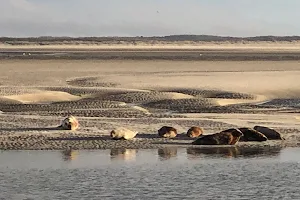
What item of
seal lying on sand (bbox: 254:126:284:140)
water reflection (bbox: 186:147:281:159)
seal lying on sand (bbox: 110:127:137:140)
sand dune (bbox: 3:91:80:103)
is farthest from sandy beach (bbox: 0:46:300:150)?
water reflection (bbox: 186:147:281:159)

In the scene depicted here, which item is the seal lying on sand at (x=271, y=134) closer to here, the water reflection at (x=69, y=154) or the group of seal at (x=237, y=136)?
the group of seal at (x=237, y=136)

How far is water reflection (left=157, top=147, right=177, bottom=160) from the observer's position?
14.6 metres

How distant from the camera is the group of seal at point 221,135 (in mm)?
15969

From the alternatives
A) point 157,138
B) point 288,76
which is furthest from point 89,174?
point 288,76

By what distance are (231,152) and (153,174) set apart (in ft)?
9.19

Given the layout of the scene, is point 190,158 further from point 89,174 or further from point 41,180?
point 41,180

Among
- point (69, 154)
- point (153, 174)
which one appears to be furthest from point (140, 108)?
point (153, 174)

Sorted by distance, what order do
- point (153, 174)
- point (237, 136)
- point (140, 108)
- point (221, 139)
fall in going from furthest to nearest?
point (140, 108) → point (237, 136) → point (221, 139) → point (153, 174)

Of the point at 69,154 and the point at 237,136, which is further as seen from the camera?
the point at 237,136

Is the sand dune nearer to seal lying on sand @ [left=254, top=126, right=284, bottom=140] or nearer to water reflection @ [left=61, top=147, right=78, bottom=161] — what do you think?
water reflection @ [left=61, top=147, right=78, bottom=161]

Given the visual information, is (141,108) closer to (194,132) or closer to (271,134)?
(194,132)

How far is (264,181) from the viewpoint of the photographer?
40.2 ft

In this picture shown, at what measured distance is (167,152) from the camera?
15.1 meters

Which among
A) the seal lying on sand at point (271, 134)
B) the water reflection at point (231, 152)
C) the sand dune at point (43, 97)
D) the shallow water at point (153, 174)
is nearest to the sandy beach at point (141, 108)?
the sand dune at point (43, 97)
